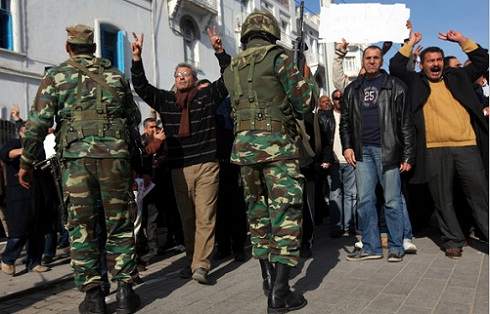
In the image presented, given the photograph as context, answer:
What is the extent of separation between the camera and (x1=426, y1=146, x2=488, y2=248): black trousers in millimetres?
4445

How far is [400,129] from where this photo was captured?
433 centimetres

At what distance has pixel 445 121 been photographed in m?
4.55

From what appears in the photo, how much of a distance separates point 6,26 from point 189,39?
7667 millimetres

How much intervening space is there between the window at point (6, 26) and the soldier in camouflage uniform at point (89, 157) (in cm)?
889

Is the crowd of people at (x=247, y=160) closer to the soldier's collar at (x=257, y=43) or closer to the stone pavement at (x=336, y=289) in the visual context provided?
the soldier's collar at (x=257, y=43)

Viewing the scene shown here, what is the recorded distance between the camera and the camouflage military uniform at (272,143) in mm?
3178

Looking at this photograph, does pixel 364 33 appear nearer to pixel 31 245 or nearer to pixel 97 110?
pixel 97 110

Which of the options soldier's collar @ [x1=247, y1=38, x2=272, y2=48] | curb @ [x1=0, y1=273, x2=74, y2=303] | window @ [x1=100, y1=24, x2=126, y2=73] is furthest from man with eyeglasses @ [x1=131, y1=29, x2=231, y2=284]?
window @ [x1=100, y1=24, x2=126, y2=73]

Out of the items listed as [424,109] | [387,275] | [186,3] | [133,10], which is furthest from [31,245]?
[186,3]

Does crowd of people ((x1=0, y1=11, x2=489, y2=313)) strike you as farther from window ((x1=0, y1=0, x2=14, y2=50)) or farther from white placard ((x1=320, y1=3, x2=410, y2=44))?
window ((x1=0, y1=0, x2=14, y2=50))

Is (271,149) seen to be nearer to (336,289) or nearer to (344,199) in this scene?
(336,289)

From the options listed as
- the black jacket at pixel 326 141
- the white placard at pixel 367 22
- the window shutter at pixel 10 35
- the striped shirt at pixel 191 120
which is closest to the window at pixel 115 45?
the window shutter at pixel 10 35

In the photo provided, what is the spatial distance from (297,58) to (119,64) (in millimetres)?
10689

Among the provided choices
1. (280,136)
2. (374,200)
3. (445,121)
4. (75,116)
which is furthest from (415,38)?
(75,116)
